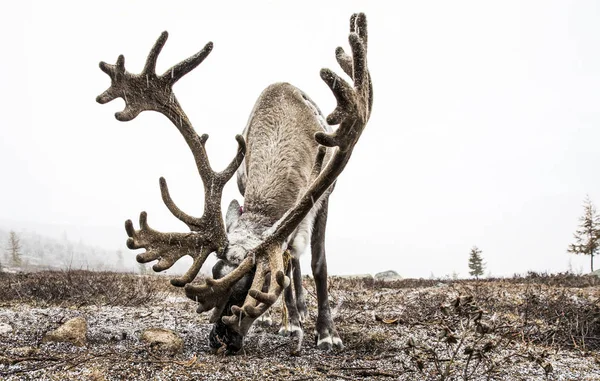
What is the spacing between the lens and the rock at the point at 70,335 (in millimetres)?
3969

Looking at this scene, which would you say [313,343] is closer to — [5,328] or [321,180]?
[321,180]

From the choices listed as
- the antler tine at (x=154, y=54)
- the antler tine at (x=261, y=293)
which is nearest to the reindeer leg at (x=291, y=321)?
the antler tine at (x=261, y=293)

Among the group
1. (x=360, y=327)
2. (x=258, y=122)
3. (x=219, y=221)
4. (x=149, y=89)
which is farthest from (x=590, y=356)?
(x=149, y=89)

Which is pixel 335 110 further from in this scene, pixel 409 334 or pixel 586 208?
pixel 586 208

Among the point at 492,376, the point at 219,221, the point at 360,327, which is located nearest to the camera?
the point at 492,376

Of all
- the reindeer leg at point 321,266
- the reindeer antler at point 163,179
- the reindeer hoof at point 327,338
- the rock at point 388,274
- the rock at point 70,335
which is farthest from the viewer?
the rock at point 388,274

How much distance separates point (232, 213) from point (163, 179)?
774mm

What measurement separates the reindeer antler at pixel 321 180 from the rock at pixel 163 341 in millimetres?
561

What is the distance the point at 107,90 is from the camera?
16.7 feet

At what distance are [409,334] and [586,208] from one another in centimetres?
3002

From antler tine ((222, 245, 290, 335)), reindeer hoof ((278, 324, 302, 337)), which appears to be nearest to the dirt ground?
reindeer hoof ((278, 324, 302, 337))

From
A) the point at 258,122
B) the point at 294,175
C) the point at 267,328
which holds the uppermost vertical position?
the point at 258,122

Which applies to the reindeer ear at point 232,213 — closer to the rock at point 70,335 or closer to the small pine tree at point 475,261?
the rock at point 70,335

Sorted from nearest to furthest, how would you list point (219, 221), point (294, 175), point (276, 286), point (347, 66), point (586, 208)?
point (276, 286)
point (219, 221)
point (347, 66)
point (294, 175)
point (586, 208)
